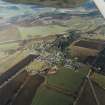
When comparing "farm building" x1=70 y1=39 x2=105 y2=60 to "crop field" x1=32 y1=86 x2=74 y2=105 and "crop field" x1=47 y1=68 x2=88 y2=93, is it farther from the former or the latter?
"crop field" x1=32 y1=86 x2=74 y2=105

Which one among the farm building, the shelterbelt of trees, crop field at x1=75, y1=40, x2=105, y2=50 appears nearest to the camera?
the farm building

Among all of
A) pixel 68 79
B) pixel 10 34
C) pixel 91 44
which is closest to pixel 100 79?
pixel 68 79

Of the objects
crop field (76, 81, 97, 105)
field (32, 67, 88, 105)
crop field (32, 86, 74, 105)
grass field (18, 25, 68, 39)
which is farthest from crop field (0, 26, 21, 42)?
crop field (76, 81, 97, 105)

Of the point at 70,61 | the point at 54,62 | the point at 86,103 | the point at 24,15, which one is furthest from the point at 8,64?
the point at 24,15

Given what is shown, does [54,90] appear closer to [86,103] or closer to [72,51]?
[86,103]

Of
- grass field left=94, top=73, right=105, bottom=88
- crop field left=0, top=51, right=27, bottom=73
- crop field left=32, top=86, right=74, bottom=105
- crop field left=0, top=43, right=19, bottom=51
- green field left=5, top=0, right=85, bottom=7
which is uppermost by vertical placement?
green field left=5, top=0, right=85, bottom=7

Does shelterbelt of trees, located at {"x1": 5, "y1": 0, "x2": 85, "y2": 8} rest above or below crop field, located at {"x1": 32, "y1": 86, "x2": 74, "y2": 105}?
above

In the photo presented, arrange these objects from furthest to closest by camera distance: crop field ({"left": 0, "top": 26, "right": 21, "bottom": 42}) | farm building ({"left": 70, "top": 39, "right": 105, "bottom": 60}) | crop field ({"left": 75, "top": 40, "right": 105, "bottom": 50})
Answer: crop field ({"left": 0, "top": 26, "right": 21, "bottom": 42}) < crop field ({"left": 75, "top": 40, "right": 105, "bottom": 50}) < farm building ({"left": 70, "top": 39, "right": 105, "bottom": 60})
